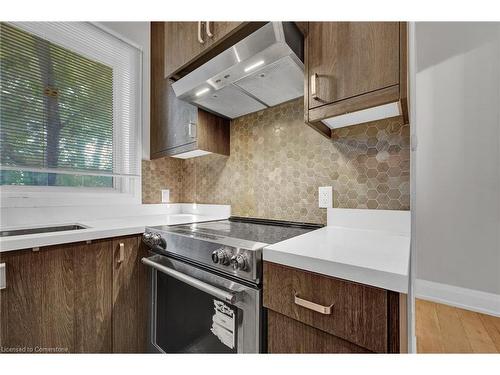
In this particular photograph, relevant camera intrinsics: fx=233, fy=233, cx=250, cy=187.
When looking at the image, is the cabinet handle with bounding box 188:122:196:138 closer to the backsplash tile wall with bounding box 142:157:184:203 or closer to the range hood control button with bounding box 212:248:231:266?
the backsplash tile wall with bounding box 142:157:184:203

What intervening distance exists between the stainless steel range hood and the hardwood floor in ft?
5.69

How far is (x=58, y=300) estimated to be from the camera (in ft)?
3.14

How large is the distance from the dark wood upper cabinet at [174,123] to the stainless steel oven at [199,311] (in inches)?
29.6

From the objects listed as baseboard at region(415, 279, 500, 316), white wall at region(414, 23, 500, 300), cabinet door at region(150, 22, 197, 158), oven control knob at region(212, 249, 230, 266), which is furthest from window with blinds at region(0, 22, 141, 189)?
baseboard at region(415, 279, 500, 316)

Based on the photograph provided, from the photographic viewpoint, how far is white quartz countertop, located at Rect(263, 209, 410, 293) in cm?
53

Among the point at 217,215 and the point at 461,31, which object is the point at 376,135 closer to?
the point at 217,215

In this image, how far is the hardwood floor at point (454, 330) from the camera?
1447mm

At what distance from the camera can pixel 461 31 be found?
194 cm

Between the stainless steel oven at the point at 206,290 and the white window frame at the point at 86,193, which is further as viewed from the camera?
the white window frame at the point at 86,193

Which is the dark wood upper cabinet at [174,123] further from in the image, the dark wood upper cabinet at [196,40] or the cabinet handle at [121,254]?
the cabinet handle at [121,254]

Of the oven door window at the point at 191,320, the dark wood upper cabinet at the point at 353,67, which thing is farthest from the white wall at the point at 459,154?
the oven door window at the point at 191,320

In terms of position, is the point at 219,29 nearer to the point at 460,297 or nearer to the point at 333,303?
the point at 333,303

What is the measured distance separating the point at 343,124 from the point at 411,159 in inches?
13.0
